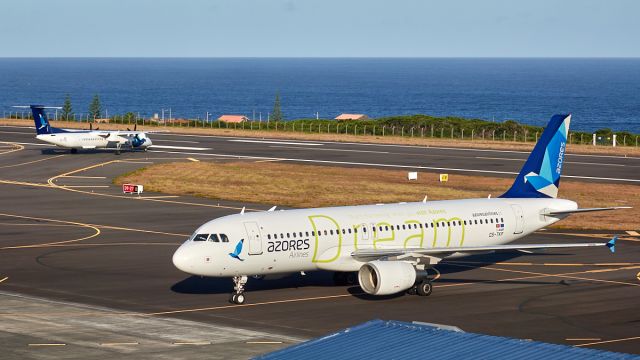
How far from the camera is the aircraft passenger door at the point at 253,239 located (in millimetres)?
52375

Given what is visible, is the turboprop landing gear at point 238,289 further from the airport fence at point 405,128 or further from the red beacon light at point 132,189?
the airport fence at point 405,128

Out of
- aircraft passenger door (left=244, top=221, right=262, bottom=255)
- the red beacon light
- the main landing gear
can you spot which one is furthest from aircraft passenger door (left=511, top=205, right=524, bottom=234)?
the red beacon light

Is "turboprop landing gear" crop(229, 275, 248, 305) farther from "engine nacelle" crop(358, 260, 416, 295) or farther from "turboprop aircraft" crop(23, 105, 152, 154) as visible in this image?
"turboprop aircraft" crop(23, 105, 152, 154)

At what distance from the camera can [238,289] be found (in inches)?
2127

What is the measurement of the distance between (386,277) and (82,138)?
87922 mm

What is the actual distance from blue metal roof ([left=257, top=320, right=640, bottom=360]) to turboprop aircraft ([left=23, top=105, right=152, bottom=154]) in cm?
10747

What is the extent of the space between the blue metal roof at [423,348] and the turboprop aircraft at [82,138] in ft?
353

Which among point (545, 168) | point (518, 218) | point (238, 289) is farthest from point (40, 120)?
point (238, 289)

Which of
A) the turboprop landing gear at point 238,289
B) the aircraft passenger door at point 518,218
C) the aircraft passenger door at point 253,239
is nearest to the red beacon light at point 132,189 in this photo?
the aircraft passenger door at point 518,218

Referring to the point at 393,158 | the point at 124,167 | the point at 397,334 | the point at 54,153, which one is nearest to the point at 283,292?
the point at 397,334

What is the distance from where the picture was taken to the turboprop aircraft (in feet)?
438

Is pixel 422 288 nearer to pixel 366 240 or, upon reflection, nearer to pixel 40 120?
pixel 366 240

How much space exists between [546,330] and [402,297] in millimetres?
9104

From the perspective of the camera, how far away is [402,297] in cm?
5562
